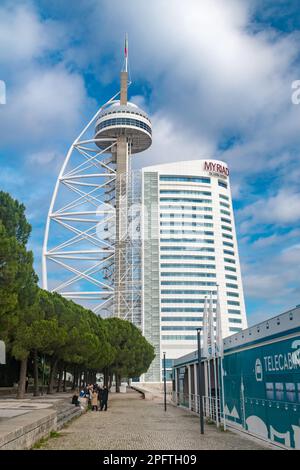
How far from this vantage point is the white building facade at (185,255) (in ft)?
421

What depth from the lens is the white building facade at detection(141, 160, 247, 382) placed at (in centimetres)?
12838

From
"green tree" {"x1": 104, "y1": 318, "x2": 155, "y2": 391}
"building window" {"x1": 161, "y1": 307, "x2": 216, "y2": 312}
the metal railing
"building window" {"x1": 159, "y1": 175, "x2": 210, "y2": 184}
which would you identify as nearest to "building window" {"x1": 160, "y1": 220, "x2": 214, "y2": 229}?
"building window" {"x1": 159, "y1": 175, "x2": 210, "y2": 184}

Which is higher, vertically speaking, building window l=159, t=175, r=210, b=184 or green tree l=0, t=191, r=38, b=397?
building window l=159, t=175, r=210, b=184

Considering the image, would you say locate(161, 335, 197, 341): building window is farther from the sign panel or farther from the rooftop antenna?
the sign panel

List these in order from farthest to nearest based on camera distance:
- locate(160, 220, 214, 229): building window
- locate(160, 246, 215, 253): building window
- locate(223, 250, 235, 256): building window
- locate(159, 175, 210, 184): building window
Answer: locate(223, 250, 235, 256): building window
locate(159, 175, 210, 184): building window
locate(160, 220, 214, 229): building window
locate(160, 246, 215, 253): building window

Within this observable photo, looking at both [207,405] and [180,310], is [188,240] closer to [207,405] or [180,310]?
[180,310]

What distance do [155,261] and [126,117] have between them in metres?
37.7

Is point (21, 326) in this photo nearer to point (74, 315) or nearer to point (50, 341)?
point (50, 341)

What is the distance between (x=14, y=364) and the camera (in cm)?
5172

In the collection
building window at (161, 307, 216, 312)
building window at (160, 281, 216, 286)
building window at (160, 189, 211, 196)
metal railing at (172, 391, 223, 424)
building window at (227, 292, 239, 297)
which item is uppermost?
building window at (160, 189, 211, 196)

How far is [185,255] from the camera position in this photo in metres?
136

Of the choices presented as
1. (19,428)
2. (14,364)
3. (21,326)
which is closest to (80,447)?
(19,428)

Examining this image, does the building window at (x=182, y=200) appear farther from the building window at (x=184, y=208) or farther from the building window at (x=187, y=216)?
the building window at (x=187, y=216)

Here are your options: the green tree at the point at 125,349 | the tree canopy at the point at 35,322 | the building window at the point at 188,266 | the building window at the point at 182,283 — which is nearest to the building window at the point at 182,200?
the building window at the point at 188,266
